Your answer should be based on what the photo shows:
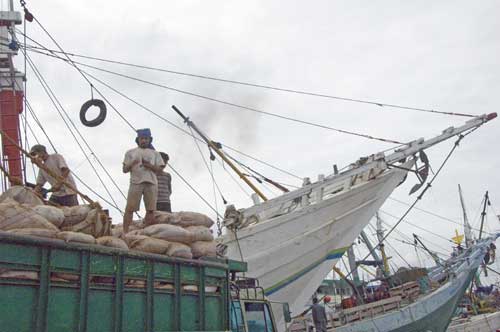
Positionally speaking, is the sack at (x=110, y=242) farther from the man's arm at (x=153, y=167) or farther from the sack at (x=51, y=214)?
the man's arm at (x=153, y=167)

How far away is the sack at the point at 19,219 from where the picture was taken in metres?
4.25

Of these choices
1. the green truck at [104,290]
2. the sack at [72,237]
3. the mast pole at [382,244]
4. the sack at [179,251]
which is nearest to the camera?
the green truck at [104,290]

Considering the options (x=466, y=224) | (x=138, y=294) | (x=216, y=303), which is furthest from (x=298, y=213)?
(x=466, y=224)

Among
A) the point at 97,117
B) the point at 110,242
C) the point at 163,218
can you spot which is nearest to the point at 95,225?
the point at 110,242

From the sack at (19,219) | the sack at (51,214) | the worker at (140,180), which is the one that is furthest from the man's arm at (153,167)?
the sack at (19,219)

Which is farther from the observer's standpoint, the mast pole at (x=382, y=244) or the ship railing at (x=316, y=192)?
the mast pole at (x=382, y=244)

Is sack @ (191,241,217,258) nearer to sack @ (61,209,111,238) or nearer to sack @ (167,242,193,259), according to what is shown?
sack @ (167,242,193,259)

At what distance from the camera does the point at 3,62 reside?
46.1 feet

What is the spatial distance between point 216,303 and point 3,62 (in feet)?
38.1

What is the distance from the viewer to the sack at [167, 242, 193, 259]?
208 inches

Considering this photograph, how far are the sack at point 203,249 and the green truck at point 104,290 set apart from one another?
0.10 metres

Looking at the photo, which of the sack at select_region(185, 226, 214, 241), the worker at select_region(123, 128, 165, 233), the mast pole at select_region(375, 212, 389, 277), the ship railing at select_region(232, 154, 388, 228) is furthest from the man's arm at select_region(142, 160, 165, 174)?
the mast pole at select_region(375, 212, 389, 277)

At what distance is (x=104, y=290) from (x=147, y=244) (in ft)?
2.96

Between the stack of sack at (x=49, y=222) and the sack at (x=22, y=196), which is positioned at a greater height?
the sack at (x=22, y=196)
